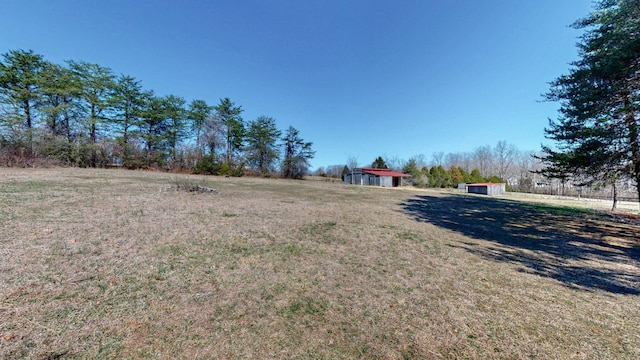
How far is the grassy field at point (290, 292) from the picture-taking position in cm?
211

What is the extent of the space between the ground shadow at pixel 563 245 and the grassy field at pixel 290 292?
0.05m

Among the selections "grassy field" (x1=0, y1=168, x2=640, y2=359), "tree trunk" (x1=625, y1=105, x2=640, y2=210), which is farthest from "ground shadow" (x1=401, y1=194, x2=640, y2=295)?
"tree trunk" (x1=625, y1=105, x2=640, y2=210)

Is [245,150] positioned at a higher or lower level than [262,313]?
higher

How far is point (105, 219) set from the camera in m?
5.28

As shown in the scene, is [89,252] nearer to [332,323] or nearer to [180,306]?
[180,306]

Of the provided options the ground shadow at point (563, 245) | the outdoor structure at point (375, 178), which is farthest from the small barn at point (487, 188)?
the ground shadow at point (563, 245)

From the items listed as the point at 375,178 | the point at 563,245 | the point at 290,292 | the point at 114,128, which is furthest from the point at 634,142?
the point at 114,128

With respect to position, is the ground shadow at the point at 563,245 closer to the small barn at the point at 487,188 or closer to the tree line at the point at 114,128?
the small barn at the point at 487,188

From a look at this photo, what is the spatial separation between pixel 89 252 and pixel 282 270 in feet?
11.5

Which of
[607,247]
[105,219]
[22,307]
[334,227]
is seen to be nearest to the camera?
[22,307]

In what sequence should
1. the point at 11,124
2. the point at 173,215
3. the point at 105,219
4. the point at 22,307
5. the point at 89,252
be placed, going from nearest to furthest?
the point at 22,307 → the point at 89,252 → the point at 105,219 → the point at 173,215 → the point at 11,124

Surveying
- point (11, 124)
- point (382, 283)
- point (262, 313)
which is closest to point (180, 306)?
point (262, 313)

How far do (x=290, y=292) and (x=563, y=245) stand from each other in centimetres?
804

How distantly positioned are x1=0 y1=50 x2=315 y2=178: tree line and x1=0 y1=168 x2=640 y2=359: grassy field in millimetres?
21546
